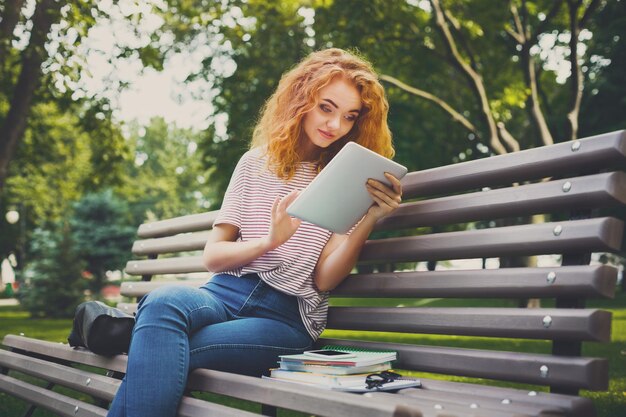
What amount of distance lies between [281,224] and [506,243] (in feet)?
2.78

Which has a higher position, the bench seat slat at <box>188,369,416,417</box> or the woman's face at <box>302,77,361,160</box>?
the woman's face at <box>302,77,361,160</box>

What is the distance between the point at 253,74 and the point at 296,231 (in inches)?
606

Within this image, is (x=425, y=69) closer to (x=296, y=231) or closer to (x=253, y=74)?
(x=253, y=74)

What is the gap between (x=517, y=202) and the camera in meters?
2.68

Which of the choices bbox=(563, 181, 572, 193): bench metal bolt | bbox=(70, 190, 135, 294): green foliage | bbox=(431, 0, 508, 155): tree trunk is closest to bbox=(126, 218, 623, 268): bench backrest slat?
bbox=(563, 181, 572, 193): bench metal bolt

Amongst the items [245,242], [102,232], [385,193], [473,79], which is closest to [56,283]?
[102,232]

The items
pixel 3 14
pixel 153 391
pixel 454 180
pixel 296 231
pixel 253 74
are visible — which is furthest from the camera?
pixel 253 74

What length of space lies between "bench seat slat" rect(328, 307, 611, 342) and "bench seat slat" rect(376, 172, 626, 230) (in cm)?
35

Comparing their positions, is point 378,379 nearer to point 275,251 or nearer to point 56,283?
point 275,251

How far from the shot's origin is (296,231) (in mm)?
3250

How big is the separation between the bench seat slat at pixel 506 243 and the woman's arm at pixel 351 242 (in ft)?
0.43

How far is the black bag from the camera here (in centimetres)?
321

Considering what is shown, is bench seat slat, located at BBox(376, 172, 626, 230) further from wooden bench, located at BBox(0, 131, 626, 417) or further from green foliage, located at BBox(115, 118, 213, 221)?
green foliage, located at BBox(115, 118, 213, 221)

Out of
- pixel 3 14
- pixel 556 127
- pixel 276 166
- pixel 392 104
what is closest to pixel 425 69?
pixel 392 104
